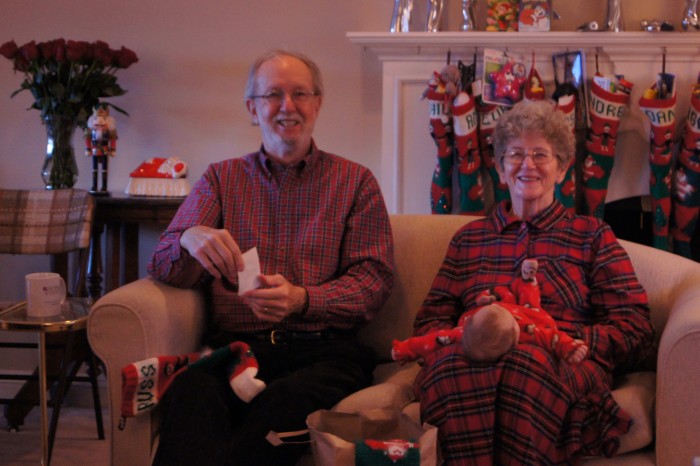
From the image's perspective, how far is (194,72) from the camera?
10.7ft

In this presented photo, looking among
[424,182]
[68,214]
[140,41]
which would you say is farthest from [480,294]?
[140,41]

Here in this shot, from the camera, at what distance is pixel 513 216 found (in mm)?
2016

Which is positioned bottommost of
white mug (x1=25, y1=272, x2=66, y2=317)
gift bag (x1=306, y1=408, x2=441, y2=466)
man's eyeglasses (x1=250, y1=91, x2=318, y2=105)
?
gift bag (x1=306, y1=408, x2=441, y2=466)

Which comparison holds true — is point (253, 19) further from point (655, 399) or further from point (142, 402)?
point (655, 399)

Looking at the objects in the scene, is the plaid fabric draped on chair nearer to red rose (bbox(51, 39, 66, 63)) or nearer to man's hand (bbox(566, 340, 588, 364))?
red rose (bbox(51, 39, 66, 63))

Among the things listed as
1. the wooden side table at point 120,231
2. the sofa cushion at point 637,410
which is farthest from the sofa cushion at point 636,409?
the wooden side table at point 120,231

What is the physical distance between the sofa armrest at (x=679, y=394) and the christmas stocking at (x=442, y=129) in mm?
1483

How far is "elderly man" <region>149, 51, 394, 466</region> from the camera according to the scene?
5.47 feet

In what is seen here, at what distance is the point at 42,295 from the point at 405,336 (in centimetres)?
96

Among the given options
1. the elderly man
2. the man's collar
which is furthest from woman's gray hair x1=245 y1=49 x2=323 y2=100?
the man's collar

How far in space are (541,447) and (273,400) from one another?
529 millimetres

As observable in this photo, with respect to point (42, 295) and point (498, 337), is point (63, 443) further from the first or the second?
point (498, 337)

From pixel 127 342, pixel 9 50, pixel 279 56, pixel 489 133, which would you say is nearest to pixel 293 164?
pixel 279 56

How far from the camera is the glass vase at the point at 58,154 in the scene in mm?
2949
